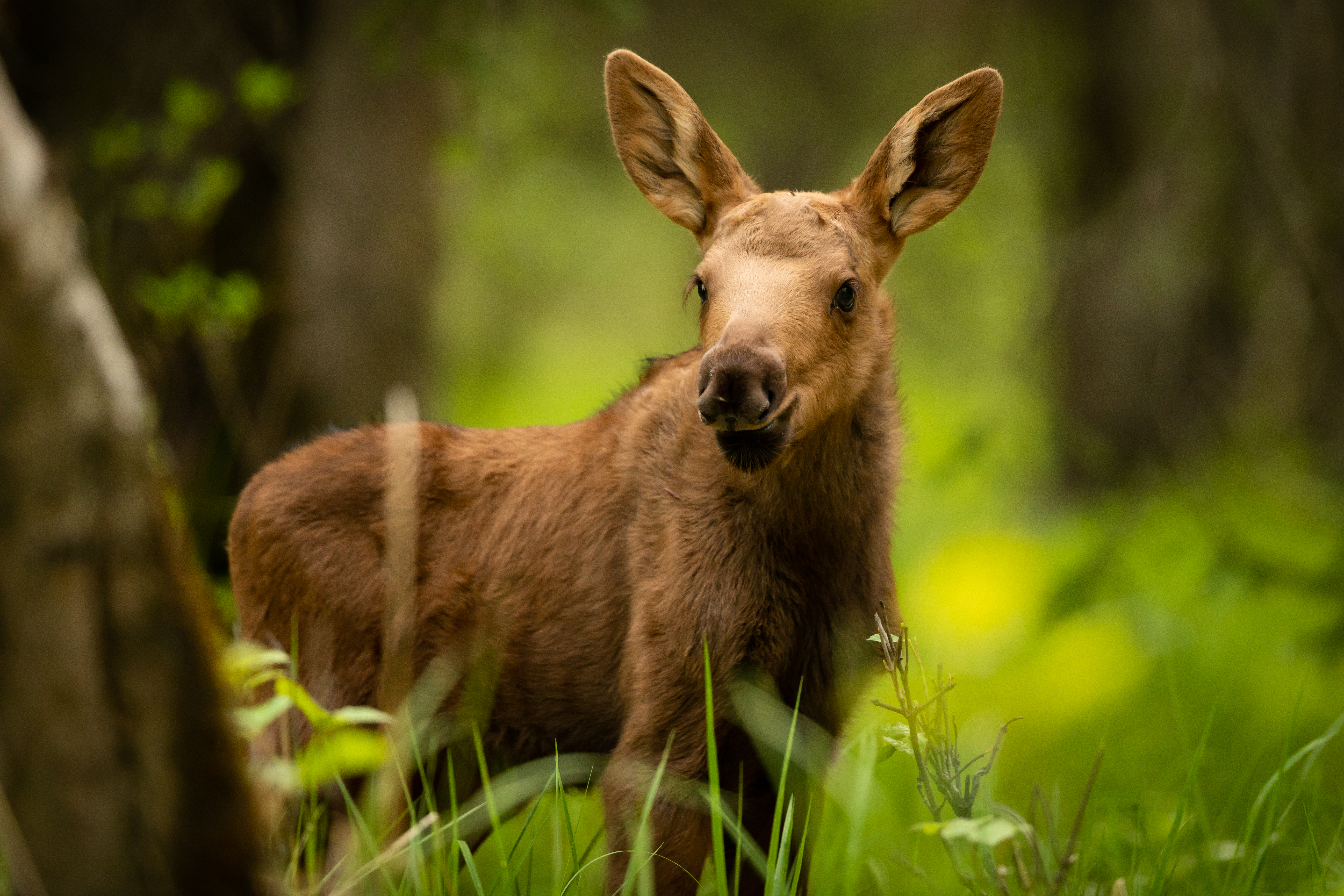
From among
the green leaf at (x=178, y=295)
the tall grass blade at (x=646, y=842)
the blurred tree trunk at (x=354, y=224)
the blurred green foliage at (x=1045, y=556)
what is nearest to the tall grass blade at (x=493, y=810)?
the tall grass blade at (x=646, y=842)

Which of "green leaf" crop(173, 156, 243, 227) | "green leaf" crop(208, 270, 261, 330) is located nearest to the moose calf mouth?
"green leaf" crop(208, 270, 261, 330)

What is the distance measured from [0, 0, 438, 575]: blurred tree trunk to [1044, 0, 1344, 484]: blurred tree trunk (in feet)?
13.2

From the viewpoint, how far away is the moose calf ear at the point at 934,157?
3902 mm

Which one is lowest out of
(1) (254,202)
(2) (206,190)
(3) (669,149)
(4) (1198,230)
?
(4) (1198,230)

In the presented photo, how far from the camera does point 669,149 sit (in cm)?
427

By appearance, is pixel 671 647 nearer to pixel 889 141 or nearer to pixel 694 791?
pixel 694 791

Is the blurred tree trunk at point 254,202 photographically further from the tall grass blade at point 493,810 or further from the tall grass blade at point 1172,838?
the tall grass blade at point 1172,838

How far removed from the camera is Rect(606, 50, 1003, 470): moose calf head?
3.27 m

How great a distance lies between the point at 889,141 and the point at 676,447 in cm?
129

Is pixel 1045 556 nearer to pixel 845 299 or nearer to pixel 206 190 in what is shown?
pixel 845 299

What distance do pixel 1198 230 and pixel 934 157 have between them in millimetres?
4236

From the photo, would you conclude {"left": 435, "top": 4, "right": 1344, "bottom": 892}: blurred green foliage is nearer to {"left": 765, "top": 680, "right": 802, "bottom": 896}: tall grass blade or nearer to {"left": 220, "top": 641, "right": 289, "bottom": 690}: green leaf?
{"left": 765, "top": 680, "right": 802, "bottom": 896}: tall grass blade

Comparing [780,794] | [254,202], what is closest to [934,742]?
[780,794]

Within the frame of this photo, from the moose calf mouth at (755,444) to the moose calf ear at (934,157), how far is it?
117 centimetres
